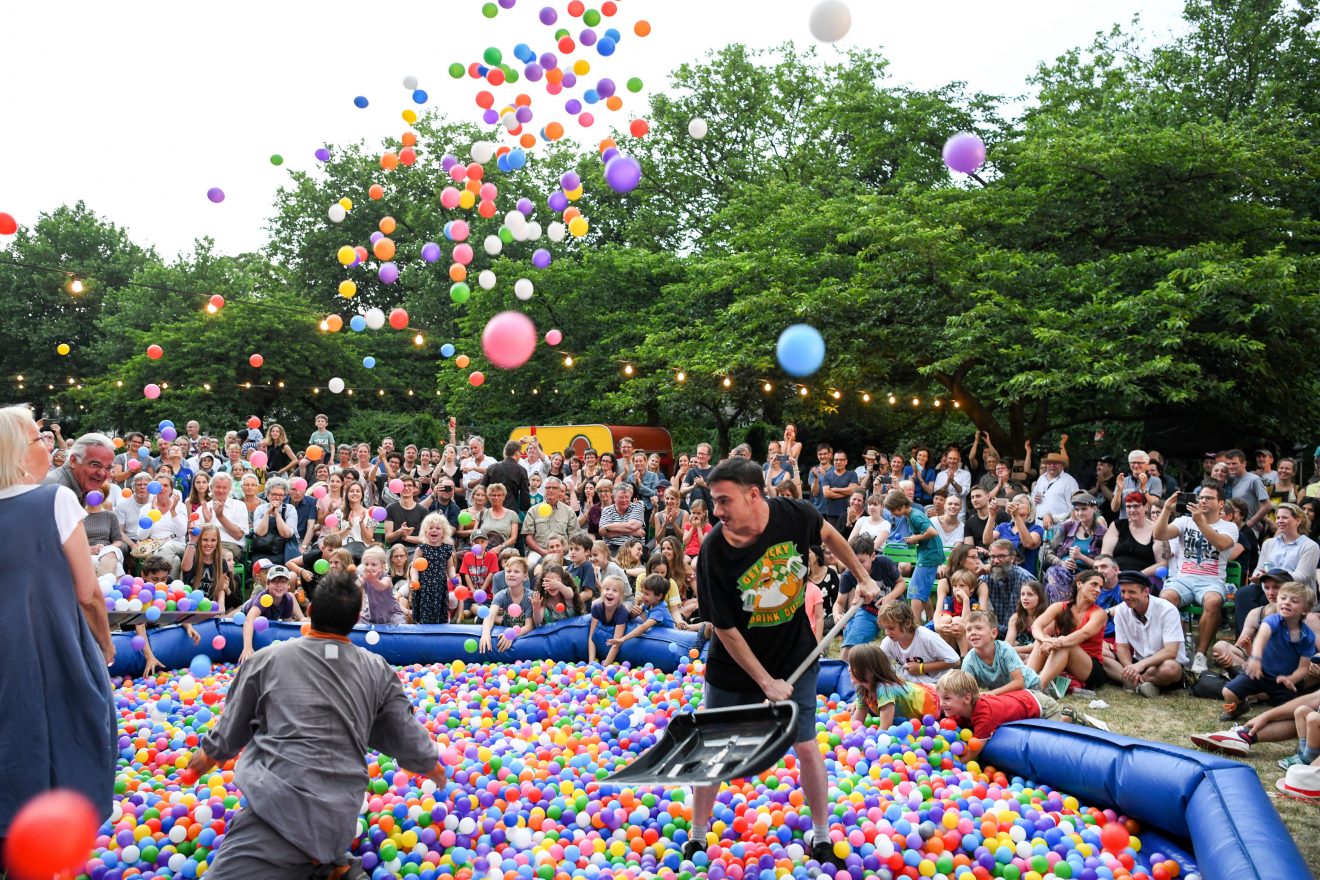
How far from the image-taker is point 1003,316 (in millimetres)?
10805

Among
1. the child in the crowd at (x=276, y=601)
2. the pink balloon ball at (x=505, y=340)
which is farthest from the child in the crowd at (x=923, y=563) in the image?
the child in the crowd at (x=276, y=601)

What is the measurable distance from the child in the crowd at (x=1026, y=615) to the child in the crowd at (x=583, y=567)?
305 centimetres

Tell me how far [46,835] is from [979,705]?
400cm

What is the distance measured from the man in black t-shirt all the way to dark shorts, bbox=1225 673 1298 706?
10.8 ft

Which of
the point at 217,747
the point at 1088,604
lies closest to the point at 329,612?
the point at 217,747

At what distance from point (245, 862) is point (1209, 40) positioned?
19.9m

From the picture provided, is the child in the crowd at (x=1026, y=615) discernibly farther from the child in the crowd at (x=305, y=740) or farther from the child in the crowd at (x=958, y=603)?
the child in the crowd at (x=305, y=740)

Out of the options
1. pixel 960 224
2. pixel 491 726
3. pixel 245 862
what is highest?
pixel 960 224

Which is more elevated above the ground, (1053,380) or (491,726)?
(1053,380)

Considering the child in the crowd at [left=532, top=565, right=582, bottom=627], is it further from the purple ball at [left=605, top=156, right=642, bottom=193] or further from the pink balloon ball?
the purple ball at [left=605, top=156, right=642, bottom=193]

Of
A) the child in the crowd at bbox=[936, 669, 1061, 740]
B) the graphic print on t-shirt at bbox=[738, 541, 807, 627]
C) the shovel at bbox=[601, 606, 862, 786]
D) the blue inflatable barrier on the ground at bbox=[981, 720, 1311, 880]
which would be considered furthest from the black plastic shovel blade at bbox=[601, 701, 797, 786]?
the child in the crowd at bbox=[936, 669, 1061, 740]

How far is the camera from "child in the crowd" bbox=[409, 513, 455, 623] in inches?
308

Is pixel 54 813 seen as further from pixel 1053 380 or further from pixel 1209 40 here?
pixel 1209 40

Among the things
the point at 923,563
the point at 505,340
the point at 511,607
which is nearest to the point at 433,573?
the point at 511,607
